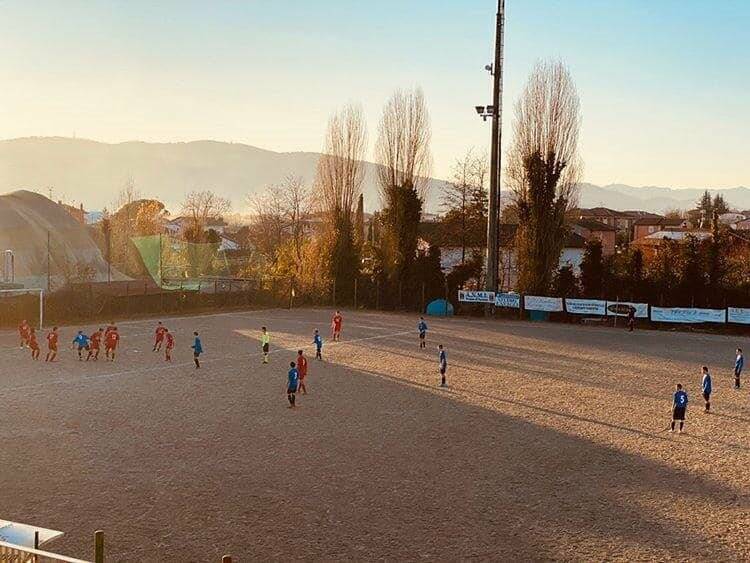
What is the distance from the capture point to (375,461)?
15703 millimetres

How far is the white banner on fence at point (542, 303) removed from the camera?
47.2 m

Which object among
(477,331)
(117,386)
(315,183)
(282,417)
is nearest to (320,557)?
(282,417)

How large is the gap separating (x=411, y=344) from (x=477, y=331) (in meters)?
7.18

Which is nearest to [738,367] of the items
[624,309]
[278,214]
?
[624,309]

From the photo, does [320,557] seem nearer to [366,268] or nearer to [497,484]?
[497,484]

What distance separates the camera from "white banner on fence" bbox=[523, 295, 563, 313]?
47.2 metres

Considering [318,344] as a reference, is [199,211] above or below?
above

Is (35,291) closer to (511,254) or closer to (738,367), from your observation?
(511,254)

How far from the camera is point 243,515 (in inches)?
487

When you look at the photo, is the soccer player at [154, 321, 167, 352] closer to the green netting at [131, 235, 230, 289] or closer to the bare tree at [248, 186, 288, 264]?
the green netting at [131, 235, 230, 289]

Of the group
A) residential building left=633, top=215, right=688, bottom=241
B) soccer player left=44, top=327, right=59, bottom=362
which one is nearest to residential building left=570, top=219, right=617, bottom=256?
residential building left=633, top=215, right=688, bottom=241

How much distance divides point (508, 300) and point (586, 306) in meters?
5.23

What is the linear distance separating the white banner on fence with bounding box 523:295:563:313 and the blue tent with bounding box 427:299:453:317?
18.5 feet

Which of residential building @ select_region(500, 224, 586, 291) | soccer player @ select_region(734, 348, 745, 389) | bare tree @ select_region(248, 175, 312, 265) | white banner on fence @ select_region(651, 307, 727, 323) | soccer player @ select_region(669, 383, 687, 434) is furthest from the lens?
bare tree @ select_region(248, 175, 312, 265)
